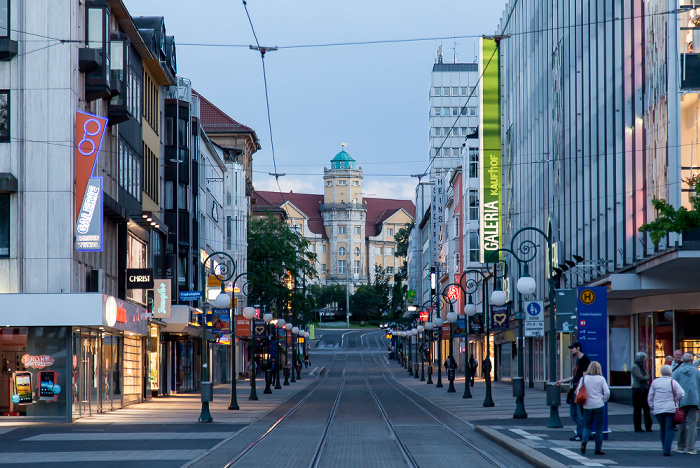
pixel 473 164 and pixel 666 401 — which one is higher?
pixel 473 164

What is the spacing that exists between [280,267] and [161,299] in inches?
1538

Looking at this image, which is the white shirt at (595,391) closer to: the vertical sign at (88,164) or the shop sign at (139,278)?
the vertical sign at (88,164)

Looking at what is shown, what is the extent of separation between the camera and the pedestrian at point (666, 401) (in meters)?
17.8

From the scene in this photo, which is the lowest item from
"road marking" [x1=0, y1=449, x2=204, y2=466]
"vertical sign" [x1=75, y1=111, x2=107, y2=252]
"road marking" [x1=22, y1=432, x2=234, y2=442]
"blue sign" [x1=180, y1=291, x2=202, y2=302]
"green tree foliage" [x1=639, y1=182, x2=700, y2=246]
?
"road marking" [x1=22, y1=432, x2=234, y2=442]

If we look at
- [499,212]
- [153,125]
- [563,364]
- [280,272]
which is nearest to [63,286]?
[153,125]

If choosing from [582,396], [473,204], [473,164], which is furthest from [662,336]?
[473,204]

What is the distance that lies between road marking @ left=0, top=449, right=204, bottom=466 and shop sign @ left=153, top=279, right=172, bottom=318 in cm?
2229

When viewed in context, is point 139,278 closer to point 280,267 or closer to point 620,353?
point 620,353

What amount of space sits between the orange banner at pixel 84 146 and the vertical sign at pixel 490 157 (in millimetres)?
37608

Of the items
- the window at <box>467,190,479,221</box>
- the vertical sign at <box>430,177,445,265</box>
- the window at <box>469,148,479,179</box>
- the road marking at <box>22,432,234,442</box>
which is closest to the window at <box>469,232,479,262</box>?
the window at <box>467,190,479,221</box>

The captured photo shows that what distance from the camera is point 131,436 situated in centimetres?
2453

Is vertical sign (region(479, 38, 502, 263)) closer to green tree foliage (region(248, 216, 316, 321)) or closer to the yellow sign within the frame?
green tree foliage (region(248, 216, 316, 321))

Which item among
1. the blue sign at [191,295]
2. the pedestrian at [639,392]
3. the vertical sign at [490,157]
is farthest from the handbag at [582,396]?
the vertical sign at [490,157]

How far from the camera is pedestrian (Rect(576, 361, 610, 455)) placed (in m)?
18.0
